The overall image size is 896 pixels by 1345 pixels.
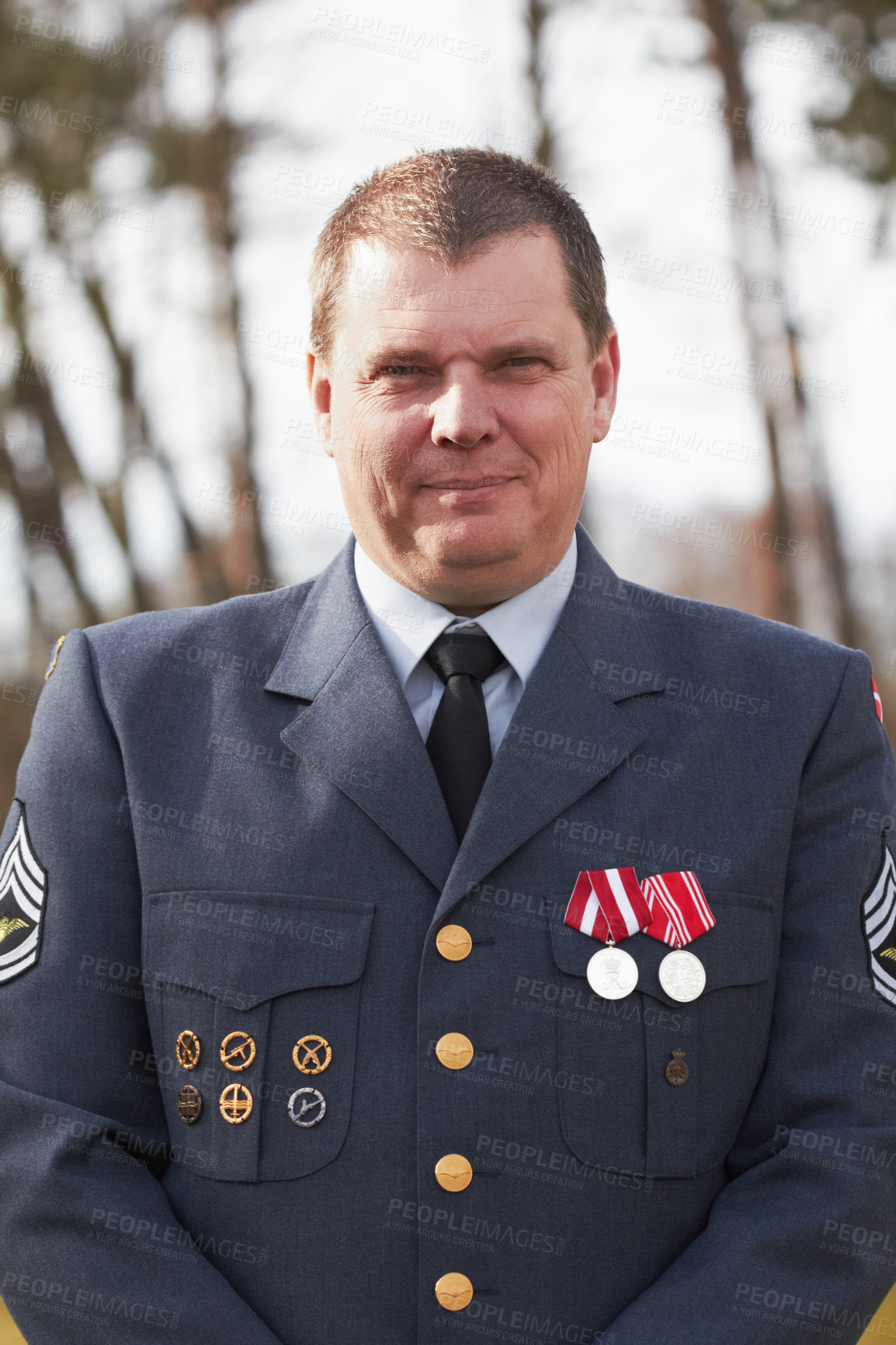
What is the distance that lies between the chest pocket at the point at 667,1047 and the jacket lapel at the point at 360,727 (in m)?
0.28

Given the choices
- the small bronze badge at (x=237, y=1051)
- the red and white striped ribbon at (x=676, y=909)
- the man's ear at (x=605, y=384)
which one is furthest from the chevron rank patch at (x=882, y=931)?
the small bronze badge at (x=237, y=1051)

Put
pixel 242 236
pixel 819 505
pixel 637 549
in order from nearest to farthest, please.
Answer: pixel 819 505 → pixel 242 236 → pixel 637 549

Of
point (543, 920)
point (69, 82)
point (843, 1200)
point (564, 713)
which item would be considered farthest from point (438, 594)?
point (69, 82)

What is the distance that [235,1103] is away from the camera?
194 centimetres

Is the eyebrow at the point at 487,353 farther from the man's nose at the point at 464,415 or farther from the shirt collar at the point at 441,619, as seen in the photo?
the shirt collar at the point at 441,619

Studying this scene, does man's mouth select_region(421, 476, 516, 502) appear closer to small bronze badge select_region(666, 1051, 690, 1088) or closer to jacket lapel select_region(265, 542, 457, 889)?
jacket lapel select_region(265, 542, 457, 889)

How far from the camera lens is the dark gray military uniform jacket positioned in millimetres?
1894

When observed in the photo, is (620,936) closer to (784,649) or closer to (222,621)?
(784,649)

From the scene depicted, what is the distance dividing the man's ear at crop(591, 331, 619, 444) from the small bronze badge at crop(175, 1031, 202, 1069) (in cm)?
123

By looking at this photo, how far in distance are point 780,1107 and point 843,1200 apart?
158 millimetres

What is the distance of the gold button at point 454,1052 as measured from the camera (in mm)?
1910

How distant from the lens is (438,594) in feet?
7.13

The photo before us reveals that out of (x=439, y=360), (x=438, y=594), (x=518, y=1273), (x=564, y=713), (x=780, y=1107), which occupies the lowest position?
(x=518, y=1273)

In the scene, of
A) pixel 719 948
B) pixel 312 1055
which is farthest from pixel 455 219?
pixel 312 1055
